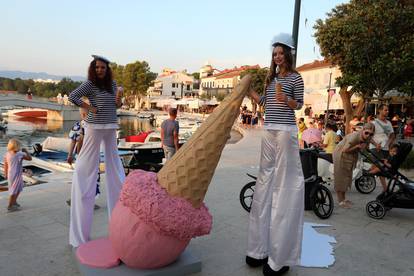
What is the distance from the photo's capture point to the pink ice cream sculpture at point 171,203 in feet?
9.09

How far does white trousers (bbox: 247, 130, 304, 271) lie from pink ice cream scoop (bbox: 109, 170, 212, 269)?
0.61m

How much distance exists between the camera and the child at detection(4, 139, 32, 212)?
17.8 feet

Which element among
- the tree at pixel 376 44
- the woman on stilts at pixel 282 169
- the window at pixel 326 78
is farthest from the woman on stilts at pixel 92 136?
the window at pixel 326 78

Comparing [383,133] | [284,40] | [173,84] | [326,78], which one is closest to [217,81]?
[173,84]

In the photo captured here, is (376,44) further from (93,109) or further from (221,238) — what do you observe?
(93,109)

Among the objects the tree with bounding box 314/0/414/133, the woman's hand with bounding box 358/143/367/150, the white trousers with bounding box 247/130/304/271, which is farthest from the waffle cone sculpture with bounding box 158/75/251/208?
the tree with bounding box 314/0/414/133

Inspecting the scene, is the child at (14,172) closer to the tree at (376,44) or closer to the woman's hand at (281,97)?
the woman's hand at (281,97)

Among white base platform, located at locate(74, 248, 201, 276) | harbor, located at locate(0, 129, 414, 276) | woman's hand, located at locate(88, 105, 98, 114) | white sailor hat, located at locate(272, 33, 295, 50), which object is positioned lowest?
harbor, located at locate(0, 129, 414, 276)

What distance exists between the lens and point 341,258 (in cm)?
373

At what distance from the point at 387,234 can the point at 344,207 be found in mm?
1230

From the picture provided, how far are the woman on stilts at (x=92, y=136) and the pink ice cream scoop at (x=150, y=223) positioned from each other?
0.81 metres

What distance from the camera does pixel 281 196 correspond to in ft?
10.3

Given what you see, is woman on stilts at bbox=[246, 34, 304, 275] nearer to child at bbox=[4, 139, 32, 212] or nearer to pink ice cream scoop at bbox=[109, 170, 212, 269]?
pink ice cream scoop at bbox=[109, 170, 212, 269]

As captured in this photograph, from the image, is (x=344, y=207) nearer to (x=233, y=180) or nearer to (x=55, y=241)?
(x=233, y=180)
